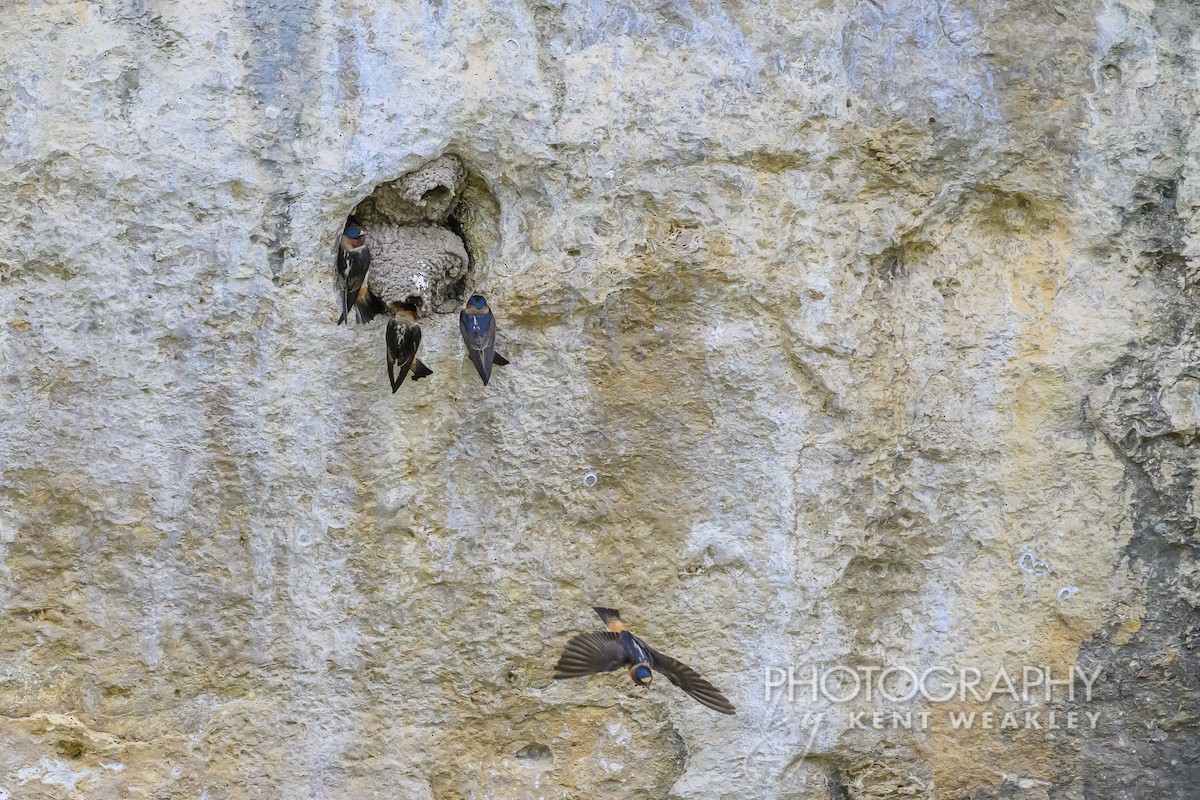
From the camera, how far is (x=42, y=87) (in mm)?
2826

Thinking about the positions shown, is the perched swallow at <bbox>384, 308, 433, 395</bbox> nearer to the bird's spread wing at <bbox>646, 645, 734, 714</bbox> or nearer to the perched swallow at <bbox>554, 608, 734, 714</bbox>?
the perched swallow at <bbox>554, 608, 734, 714</bbox>

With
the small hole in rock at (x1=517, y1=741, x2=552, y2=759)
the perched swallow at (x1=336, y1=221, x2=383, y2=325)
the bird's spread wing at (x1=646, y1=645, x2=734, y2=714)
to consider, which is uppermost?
the perched swallow at (x1=336, y1=221, x2=383, y2=325)

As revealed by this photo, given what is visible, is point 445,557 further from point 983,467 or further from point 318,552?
point 983,467

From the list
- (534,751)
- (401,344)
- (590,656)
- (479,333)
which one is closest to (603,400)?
(479,333)

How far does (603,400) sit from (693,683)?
2.27 feet

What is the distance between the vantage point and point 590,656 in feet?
9.32

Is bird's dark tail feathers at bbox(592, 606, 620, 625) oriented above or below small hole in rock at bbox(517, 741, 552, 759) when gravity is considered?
above

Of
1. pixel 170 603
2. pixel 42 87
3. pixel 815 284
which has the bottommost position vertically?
pixel 170 603

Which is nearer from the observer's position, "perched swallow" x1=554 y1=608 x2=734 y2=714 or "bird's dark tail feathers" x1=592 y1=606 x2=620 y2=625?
"perched swallow" x1=554 y1=608 x2=734 y2=714

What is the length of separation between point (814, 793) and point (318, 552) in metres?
1.34

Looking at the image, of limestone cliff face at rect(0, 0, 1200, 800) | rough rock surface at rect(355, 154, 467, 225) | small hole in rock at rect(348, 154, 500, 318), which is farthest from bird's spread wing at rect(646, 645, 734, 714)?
rough rock surface at rect(355, 154, 467, 225)

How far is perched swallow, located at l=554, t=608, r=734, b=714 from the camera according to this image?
111 inches

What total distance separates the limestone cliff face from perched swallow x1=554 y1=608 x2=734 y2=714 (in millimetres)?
105

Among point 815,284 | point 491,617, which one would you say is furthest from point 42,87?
point 815,284
